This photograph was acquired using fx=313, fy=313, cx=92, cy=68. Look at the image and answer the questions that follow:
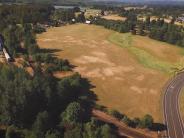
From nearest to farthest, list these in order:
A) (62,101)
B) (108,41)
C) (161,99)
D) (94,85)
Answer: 1. (62,101)
2. (161,99)
3. (94,85)
4. (108,41)

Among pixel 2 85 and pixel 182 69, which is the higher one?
pixel 2 85

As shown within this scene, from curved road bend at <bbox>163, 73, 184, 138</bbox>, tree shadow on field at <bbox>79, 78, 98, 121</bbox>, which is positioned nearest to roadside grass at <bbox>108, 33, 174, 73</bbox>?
curved road bend at <bbox>163, 73, 184, 138</bbox>

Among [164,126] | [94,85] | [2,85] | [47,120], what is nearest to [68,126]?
[47,120]

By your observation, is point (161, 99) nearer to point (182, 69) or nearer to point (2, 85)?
point (182, 69)

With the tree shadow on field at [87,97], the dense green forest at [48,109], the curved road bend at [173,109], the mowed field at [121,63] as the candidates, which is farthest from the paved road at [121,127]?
the mowed field at [121,63]

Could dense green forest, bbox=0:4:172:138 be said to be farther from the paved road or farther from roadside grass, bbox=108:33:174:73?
roadside grass, bbox=108:33:174:73

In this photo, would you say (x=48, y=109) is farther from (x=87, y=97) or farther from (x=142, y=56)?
(x=142, y=56)

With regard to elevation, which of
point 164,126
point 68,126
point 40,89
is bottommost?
point 164,126
